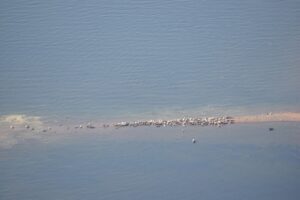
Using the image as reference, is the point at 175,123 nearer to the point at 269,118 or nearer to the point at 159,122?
the point at 159,122

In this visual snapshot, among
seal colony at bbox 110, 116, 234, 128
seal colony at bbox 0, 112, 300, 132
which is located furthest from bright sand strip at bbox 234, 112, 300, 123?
seal colony at bbox 110, 116, 234, 128

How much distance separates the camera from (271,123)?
5.10 m

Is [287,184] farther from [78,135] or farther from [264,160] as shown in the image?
[78,135]

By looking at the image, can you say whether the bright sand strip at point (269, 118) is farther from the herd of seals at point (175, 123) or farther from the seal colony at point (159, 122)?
the herd of seals at point (175, 123)

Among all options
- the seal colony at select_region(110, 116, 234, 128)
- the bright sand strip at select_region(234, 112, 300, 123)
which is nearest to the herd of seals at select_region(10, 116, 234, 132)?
the seal colony at select_region(110, 116, 234, 128)

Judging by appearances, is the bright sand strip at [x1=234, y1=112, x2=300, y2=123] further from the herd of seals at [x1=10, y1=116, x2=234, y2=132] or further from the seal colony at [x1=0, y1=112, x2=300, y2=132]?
the herd of seals at [x1=10, y1=116, x2=234, y2=132]

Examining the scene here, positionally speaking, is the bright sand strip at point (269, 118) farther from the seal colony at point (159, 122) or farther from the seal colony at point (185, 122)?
the seal colony at point (185, 122)

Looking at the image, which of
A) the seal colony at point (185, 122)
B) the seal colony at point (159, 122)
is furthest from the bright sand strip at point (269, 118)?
the seal colony at point (185, 122)

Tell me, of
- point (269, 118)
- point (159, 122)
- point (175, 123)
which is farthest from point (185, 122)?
point (269, 118)

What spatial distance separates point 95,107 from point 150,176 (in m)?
0.98

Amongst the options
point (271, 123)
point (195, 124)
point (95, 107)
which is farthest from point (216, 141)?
point (95, 107)

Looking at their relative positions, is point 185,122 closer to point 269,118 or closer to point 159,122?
point 159,122

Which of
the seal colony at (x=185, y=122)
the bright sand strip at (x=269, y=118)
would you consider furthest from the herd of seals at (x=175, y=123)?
the bright sand strip at (x=269, y=118)

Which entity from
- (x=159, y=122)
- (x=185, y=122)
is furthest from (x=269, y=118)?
(x=159, y=122)
